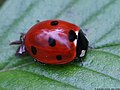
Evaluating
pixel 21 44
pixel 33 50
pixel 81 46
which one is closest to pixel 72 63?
pixel 81 46

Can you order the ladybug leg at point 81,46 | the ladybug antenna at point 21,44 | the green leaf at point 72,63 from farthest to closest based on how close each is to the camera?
the ladybug antenna at point 21,44, the ladybug leg at point 81,46, the green leaf at point 72,63

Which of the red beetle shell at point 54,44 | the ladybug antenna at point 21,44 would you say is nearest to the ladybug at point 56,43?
the red beetle shell at point 54,44

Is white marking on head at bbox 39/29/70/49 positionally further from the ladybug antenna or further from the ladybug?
the ladybug antenna

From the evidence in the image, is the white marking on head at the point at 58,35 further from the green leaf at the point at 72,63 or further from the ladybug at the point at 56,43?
the green leaf at the point at 72,63

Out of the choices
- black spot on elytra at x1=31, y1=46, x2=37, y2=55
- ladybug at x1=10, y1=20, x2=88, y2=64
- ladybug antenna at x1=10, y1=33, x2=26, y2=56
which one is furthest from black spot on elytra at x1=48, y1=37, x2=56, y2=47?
ladybug antenna at x1=10, y1=33, x2=26, y2=56

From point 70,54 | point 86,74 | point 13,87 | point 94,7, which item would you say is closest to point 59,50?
point 70,54

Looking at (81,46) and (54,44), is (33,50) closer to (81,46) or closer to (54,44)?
(54,44)

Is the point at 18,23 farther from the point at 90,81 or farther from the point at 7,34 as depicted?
the point at 90,81
